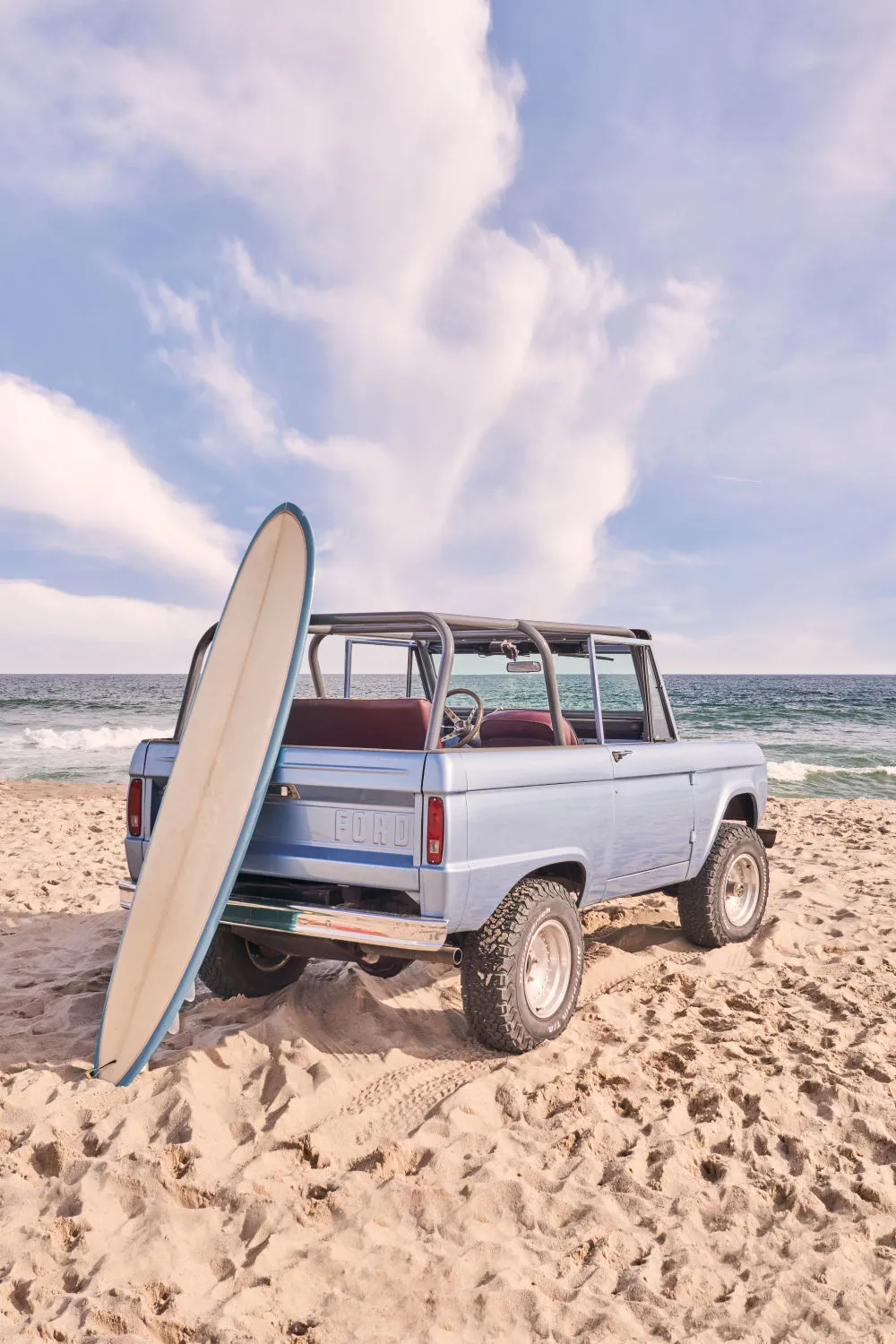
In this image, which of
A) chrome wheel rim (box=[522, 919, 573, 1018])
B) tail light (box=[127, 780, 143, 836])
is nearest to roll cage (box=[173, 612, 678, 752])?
tail light (box=[127, 780, 143, 836])

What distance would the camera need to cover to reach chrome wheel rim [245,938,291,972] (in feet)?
16.8

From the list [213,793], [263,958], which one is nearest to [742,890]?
[263,958]

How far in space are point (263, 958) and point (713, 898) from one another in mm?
2816

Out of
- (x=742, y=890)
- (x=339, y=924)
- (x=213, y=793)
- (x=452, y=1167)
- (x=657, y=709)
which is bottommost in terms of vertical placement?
(x=452, y=1167)

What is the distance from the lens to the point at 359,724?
4.54m

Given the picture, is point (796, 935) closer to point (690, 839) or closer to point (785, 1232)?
point (690, 839)

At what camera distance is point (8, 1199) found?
321 centimetres

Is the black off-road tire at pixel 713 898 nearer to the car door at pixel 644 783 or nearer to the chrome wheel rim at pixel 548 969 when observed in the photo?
the car door at pixel 644 783

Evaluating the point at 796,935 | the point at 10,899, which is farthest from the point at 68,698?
the point at 796,935

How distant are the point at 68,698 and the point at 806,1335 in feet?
186

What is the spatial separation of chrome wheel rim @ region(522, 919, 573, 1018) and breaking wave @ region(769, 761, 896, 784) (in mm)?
15976

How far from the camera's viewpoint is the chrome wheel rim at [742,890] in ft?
20.9

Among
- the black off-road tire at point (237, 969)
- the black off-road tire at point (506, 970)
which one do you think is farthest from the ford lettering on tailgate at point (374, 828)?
the black off-road tire at point (237, 969)

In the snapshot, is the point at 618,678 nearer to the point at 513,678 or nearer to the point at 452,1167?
the point at 513,678
